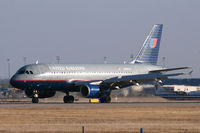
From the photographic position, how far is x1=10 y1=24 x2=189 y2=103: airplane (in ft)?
214

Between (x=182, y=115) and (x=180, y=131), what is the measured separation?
40.4 feet

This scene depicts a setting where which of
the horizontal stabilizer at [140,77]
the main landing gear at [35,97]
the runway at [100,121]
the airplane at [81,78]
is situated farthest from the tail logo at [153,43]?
the runway at [100,121]

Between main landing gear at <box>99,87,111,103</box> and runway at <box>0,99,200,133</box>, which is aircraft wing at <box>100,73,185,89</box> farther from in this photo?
runway at <box>0,99,200,133</box>

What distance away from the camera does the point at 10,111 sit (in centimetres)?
4838

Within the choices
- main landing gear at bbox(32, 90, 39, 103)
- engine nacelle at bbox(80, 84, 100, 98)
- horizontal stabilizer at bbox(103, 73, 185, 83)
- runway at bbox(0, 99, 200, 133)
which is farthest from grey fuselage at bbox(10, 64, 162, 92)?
runway at bbox(0, 99, 200, 133)

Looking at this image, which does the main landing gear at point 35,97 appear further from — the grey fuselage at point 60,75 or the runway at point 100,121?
the runway at point 100,121

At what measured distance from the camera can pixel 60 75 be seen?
66.4m

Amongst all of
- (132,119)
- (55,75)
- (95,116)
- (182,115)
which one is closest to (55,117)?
(95,116)

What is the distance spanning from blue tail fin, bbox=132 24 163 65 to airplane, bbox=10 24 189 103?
12.3ft

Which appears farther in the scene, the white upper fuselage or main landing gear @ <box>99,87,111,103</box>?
main landing gear @ <box>99,87,111,103</box>

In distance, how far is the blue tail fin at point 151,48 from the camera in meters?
77.9

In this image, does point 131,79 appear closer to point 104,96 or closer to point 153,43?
point 104,96

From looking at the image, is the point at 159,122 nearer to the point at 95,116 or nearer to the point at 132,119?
the point at 132,119

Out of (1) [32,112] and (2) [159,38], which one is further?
(2) [159,38]
